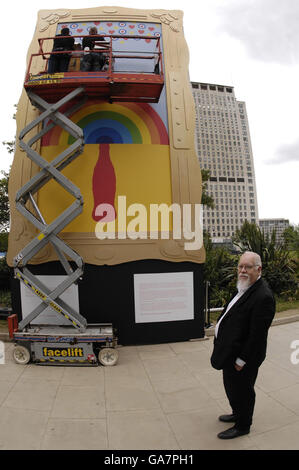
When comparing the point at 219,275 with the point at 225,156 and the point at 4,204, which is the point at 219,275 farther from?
the point at 225,156

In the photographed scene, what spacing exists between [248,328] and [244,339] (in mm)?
123

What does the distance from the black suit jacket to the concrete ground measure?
38.0 inches

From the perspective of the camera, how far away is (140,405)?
3713mm

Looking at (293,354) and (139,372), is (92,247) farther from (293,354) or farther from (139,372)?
(293,354)

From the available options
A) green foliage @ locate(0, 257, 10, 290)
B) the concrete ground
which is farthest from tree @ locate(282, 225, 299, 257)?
green foliage @ locate(0, 257, 10, 290)

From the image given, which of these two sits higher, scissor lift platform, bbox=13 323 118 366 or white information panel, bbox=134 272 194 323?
white information panel, bbox=134 272 194 323

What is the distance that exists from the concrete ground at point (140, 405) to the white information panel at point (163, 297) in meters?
Answer: 0.92

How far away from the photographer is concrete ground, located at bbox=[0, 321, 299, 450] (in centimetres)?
296

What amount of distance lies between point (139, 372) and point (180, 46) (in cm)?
764

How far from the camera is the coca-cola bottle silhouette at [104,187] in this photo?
624 centimetres

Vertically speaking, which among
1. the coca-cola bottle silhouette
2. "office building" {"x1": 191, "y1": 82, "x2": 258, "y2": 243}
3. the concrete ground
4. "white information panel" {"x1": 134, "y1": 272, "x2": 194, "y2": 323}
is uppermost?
"office building" {"x1": 191, "y1": 82, "x2": 258, "y2": 243}

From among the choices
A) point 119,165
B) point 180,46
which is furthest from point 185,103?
point 119,165

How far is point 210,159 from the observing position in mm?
118875

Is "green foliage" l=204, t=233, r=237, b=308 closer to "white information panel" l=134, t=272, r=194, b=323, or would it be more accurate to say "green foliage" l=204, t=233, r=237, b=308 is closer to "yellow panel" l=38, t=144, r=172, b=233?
"white information panel" l=134, t=272, r=194, b=323
